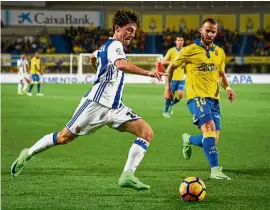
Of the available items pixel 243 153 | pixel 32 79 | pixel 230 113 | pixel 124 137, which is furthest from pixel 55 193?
pixel 32 79

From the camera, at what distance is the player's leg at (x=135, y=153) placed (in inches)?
269

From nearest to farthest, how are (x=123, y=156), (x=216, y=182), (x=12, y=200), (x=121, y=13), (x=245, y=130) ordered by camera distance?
(x=12, y=200), (x=121, y=13), (x=216, y=182), (x=123, y=156), (x=245, y=130)

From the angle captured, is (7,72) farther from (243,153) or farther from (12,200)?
(12,200)

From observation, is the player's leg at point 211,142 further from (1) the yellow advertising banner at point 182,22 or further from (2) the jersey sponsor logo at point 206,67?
(1) the yellow advertising banner at point 182,22

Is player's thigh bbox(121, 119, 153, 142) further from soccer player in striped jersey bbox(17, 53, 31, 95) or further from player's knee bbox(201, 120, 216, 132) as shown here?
soccer player in striped jersey bbox(17, 53, 31, 95)

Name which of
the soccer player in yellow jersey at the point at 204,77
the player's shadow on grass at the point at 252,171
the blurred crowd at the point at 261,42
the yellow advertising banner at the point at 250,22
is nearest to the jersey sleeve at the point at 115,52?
the soccer player in yellow jersey at the point at 204,77

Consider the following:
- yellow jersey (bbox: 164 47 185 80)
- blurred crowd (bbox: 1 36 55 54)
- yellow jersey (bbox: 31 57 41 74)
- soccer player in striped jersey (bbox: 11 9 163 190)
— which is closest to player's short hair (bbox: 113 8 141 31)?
soccer player in striped jersey (bbox: 11 9 163 190)

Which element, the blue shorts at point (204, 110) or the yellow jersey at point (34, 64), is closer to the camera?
the blue shorts at point (204, 110)

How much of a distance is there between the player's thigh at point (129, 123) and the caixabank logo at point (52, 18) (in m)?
41.4

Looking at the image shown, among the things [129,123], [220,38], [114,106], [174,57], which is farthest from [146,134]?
[220,38]

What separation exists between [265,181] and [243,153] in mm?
2494

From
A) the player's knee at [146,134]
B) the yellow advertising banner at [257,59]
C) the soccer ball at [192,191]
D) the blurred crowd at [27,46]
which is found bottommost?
the yellow advertising banner at [257,59]

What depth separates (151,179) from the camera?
308 inches

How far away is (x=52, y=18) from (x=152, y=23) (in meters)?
7.82
